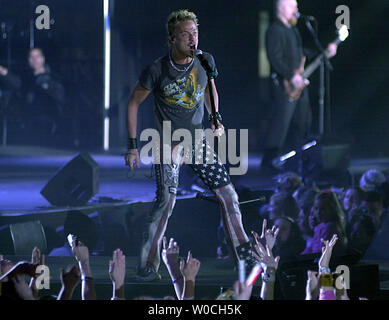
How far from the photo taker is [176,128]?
183 inches

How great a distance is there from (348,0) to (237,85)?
1.32 metres

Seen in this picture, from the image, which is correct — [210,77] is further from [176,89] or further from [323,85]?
[323,85]

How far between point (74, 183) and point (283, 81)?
2.19 m

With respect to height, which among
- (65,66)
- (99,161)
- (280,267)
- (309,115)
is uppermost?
(65,66)

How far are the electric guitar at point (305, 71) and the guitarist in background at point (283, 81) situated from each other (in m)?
0.01

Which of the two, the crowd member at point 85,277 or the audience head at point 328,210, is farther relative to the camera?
the audience head at point 328,210

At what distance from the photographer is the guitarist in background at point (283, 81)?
20.7 feet

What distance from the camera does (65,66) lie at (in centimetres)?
625

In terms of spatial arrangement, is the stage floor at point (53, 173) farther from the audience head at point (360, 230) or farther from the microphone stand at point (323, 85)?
the audience head at point (360, 230)

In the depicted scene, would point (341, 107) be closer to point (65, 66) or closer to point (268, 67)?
point (268, 67)

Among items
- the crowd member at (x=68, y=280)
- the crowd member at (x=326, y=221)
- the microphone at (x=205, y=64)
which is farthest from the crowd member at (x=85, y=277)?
the crowd member at (x=326, y=221)

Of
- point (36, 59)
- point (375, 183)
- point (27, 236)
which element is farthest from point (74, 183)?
point (375, 183)

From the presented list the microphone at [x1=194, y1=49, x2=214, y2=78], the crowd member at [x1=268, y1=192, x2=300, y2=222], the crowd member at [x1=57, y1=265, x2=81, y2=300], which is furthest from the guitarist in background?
the crowd member at [x1=57, y1=265, x2=81, y2=300]

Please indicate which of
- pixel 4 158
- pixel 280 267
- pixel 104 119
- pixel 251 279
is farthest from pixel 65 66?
pixel 251 279
